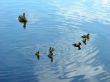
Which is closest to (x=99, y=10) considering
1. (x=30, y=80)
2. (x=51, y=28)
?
(x=51, y=28)

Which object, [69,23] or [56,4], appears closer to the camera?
[69,23]

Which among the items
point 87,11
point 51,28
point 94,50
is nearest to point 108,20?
point 87,11

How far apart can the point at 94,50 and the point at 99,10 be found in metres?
18.9

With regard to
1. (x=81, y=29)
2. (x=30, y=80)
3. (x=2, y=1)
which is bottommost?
(x=30, y=80)

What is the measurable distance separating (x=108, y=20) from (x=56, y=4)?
11.7m

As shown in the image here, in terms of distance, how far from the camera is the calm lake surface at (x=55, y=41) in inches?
1443

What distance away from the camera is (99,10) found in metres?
59.9

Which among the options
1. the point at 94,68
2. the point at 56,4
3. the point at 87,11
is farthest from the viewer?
the point at 56,4

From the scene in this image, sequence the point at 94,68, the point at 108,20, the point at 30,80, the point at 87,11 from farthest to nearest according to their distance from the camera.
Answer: the point at 87,11 < the point at 108,20 < the point at 94,68 < the point at 30,80

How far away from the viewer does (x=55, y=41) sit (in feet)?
149

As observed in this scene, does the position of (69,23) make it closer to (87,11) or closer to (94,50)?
(87,11)

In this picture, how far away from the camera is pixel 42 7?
59.7 m

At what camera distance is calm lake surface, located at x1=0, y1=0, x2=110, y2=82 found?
3666 centimetres

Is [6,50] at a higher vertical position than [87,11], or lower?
lower
